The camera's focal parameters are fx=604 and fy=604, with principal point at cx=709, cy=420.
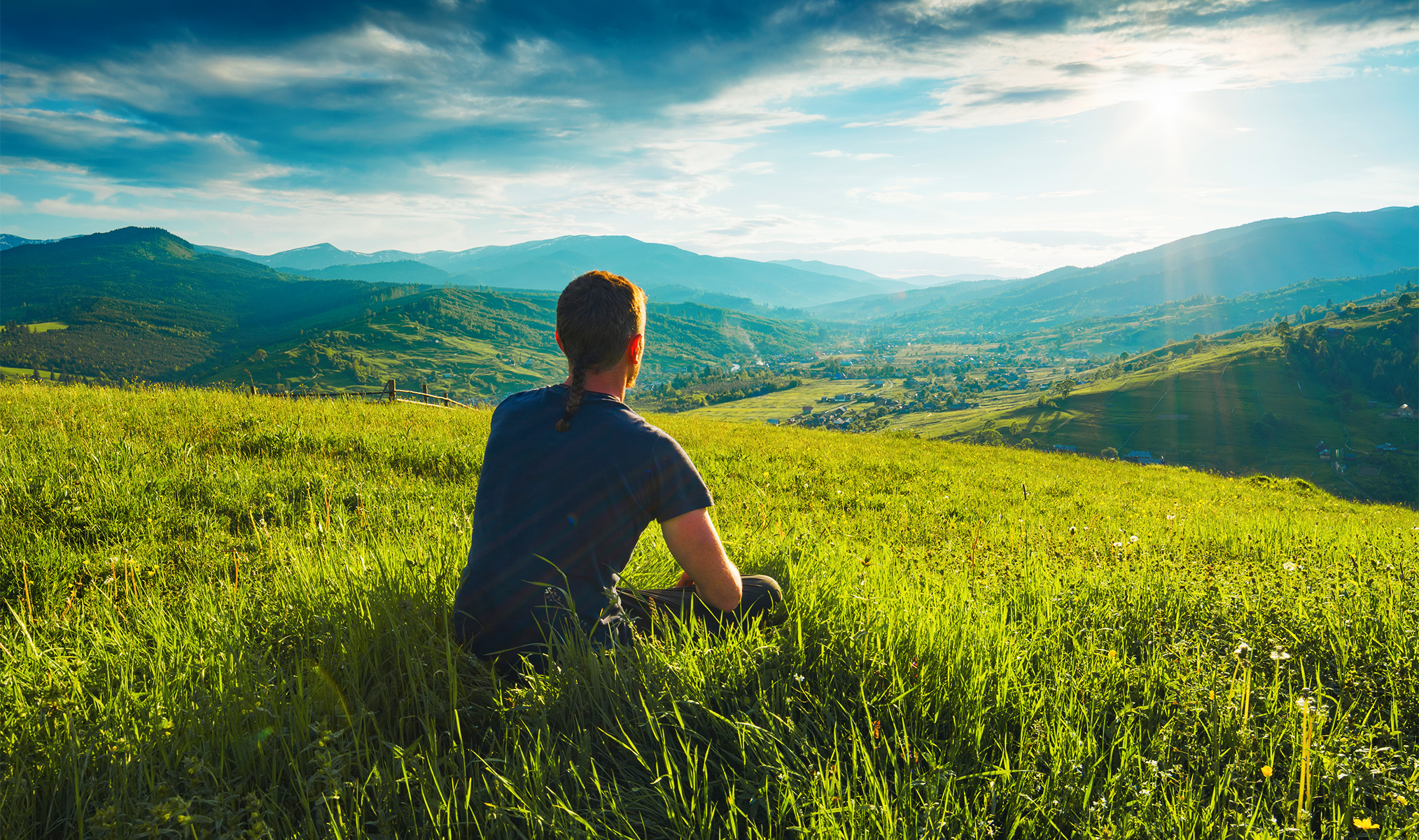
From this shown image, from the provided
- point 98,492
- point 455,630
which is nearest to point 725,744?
point 455,630

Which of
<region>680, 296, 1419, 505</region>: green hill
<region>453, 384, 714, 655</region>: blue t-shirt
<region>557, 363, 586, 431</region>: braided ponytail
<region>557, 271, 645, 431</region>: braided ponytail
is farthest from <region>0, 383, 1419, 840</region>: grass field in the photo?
<region>680, 296, 1419, 505</region>: green hill

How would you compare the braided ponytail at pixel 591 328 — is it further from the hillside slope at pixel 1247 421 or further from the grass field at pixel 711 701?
the hillside slope at pixel 1247 421

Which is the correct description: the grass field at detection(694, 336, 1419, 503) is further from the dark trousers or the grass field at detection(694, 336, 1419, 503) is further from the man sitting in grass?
the man sitting in grass

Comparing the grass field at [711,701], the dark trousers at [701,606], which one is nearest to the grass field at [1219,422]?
the grass field at [711,701]

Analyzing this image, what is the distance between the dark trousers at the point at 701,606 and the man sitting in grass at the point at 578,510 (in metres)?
0.12

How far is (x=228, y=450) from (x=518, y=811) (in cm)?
910

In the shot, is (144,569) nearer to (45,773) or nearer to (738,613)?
(45,773)

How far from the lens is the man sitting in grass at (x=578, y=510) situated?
9.66 feet

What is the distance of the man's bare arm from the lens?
3053mm

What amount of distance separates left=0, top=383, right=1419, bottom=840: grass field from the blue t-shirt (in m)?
0.27

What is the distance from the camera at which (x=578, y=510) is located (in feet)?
9.71

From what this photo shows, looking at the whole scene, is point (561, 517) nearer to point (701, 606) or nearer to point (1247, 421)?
point (701, 606)

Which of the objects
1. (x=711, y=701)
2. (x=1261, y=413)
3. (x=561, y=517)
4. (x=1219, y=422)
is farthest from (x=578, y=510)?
(x=1261, y=413)

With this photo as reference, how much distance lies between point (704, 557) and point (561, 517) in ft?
2.48
